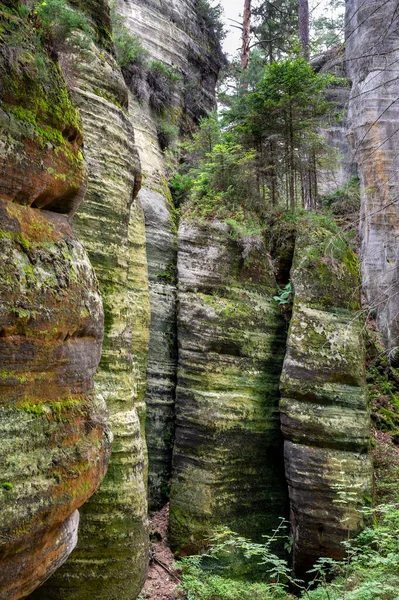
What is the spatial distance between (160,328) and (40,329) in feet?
19.6

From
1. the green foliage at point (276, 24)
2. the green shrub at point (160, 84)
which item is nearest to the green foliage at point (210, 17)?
the green foliage at point (276, 24)

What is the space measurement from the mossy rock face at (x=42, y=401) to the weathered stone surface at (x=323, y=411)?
4.83 meters

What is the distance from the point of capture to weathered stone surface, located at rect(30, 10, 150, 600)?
550 cm

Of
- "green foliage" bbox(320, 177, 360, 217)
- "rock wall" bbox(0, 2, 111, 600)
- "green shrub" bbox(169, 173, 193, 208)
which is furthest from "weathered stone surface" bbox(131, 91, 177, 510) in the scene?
"green foliage" bbox(320, 177, 360, 217)

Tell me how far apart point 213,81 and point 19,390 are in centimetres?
1492

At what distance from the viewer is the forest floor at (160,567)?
23.1 ft

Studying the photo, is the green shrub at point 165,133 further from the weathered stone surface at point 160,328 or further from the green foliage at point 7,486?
the green foliage at point 7,486

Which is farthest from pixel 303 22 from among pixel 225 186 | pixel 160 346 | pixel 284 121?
pixel 160 346

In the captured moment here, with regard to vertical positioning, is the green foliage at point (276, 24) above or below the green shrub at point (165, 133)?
above

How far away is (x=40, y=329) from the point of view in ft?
11.7

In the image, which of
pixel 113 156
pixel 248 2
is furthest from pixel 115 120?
pixel 248 2

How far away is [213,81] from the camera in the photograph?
51.8 feet

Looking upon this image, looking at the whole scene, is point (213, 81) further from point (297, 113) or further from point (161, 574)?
point (161, 574)

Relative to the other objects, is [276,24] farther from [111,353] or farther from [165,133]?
[111,353]
